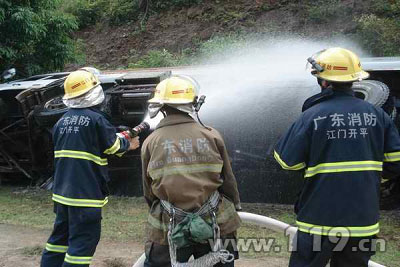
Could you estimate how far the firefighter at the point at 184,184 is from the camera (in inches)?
104

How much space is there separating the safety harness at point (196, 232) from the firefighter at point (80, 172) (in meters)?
0.94

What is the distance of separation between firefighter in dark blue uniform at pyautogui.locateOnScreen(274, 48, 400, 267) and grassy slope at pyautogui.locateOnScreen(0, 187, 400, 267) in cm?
182

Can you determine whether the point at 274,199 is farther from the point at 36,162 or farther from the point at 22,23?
the point at 22,23

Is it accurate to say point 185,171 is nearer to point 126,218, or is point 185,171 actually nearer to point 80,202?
point 80,202

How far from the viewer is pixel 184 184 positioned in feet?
8.64

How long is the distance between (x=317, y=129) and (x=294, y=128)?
14 centimetres

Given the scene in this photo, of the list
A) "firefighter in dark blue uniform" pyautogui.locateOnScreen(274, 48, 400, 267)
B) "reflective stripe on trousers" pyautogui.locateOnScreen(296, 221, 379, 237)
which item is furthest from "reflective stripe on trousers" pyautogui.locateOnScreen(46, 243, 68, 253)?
"reflective stripe on trousers" pyautogui.locateOnScreen(296, 221, 379, 237)

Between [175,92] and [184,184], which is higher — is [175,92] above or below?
above

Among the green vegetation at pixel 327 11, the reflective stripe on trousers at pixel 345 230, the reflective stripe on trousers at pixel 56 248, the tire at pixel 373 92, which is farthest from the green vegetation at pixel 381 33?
the reflective stripe on trousers at pixel 56 248

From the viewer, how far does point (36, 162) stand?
7316 millimetres

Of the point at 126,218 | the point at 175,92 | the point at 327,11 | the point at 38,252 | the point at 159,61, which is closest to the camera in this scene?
the point at 175,92

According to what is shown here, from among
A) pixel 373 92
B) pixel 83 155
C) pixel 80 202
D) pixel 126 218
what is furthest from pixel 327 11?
pixel 80 202

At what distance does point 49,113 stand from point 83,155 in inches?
118

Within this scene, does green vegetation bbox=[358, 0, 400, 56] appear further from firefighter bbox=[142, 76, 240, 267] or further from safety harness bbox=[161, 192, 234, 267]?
safety harness bbox=[161, 192, 234, 267]
